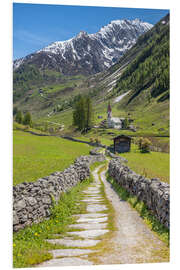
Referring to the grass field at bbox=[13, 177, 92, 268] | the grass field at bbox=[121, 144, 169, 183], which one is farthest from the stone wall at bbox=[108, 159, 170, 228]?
the grass field at bbox=[121, 144, 169, 183]

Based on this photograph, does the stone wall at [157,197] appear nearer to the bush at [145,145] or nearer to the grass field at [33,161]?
the grass field at [33,161]

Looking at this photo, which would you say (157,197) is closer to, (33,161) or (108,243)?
(108,243)

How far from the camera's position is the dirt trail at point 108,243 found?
5.83 m

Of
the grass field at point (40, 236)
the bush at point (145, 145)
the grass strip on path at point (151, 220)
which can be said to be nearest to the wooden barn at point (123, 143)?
the bush at point (145, 145)

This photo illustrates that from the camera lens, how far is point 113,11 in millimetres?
9039

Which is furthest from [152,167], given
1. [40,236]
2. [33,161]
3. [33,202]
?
[40,236]

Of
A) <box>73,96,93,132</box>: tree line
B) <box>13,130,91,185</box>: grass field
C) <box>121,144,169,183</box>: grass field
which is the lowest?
<box>121,144,169,183</box>: grass field

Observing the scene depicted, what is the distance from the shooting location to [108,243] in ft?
21.7

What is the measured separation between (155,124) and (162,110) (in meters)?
29.0

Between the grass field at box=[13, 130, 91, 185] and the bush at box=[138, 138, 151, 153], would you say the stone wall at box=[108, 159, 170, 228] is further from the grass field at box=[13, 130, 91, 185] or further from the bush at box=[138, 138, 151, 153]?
the bush at box=[138, 138, 151, 153]

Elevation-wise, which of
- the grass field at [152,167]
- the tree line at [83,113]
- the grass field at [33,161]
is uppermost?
the tree line at [83,113]

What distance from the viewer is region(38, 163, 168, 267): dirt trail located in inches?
230

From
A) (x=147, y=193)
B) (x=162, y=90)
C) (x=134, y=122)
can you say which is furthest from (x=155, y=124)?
(x=147, y=193)
